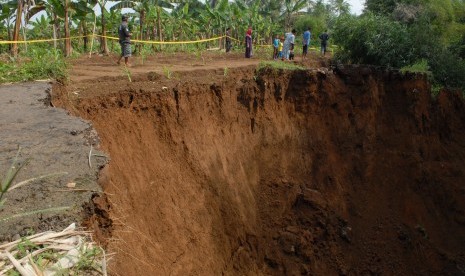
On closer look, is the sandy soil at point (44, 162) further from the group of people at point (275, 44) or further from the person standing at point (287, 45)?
the person standing at point (287, 45)

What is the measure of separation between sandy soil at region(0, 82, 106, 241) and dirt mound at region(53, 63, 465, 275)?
0.98 meters

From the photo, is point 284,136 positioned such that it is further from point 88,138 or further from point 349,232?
point 88,138

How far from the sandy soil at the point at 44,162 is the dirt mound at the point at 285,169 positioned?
0.98 metres

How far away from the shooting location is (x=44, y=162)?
380 cm

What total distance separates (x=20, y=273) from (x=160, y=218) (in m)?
4.48

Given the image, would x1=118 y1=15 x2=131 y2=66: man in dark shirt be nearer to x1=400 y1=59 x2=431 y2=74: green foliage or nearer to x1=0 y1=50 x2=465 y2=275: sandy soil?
x1=0 y1=50 x2=465 y2=275: sandy soil

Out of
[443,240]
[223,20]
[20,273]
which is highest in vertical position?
[223,20]

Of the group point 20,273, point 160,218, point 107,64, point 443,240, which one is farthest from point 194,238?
point 107,64

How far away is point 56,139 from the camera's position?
14.5ft

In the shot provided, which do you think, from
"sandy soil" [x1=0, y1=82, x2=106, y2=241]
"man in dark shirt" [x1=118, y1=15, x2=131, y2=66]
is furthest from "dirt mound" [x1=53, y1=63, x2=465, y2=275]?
"man in dark shirt" [x1=118, y1=15, x2=131, y2=66]

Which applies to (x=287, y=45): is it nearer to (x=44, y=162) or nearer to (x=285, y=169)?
(x=285, y=169)

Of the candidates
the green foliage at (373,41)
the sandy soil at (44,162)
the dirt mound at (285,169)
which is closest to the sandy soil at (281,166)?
the dirt mound at (285,169)

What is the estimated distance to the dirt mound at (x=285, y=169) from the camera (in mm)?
7000

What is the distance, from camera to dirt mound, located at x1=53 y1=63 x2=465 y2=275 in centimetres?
700
